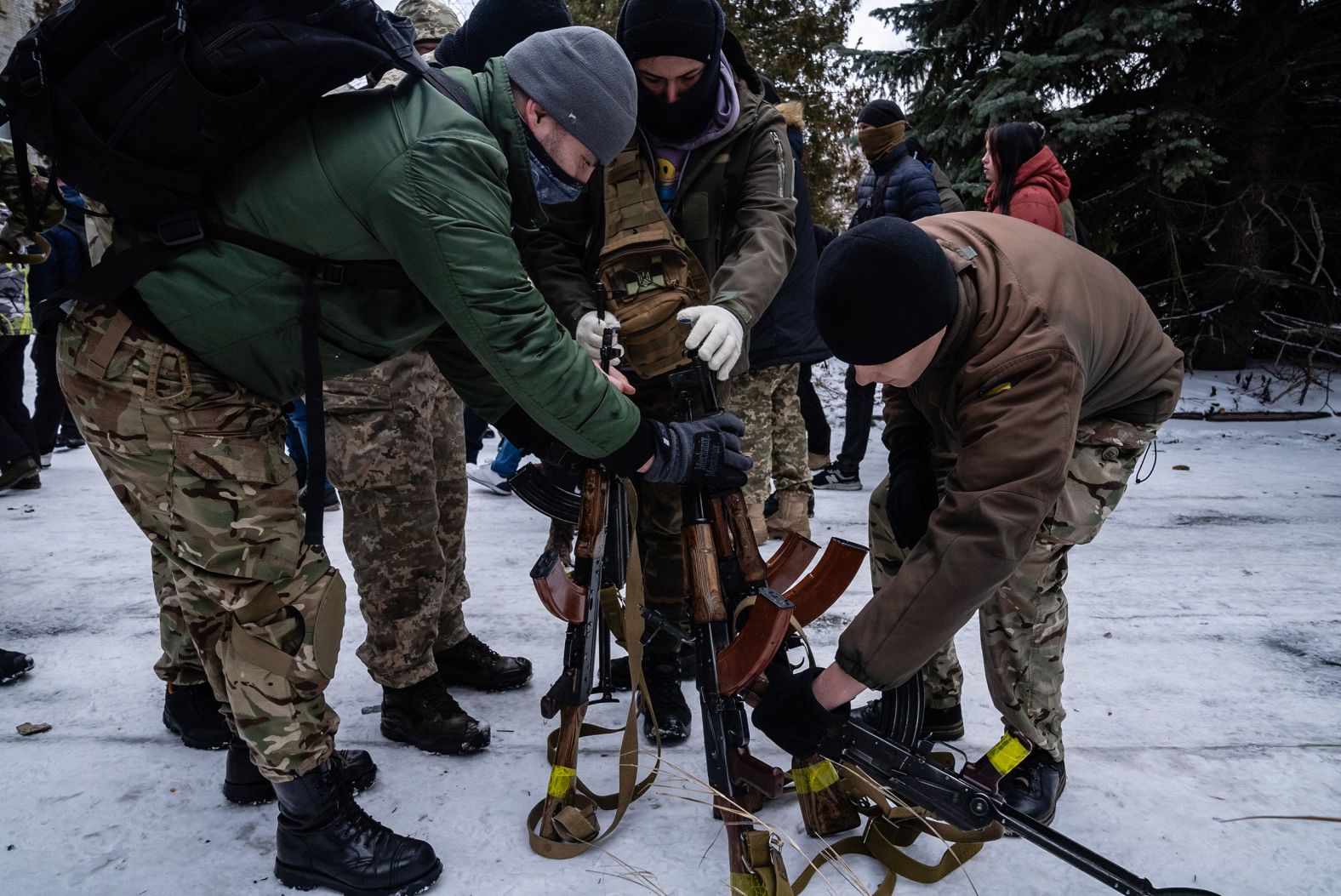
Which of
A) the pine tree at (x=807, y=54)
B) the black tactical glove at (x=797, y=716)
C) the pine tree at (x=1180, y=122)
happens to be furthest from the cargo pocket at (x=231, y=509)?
the pine tree at (x=807, y=54)

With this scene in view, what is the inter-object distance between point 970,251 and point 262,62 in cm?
141

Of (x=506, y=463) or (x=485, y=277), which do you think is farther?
(x=506, y=463)

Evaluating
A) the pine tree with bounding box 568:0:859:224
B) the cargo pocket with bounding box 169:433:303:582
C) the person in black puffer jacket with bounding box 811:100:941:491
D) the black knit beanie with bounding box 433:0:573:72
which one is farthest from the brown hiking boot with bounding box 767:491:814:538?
the pine tree with bounding box 568:0:859:224

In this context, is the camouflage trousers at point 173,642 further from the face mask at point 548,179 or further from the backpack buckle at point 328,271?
the face mask at point 548,179

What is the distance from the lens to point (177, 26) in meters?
1.43

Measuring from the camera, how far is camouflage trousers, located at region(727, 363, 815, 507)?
400 cm

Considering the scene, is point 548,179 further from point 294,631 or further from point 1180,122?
point 1180,122

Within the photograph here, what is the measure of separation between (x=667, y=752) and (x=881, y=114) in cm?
377

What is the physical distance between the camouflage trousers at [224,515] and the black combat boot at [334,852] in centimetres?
7

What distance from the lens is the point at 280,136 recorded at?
162 cm

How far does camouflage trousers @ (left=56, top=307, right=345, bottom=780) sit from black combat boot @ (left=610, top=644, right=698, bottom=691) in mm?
1133

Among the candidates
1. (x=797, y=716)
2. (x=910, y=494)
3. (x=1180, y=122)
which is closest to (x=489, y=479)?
(x=910, y=494)

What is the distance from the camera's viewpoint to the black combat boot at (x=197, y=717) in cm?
241

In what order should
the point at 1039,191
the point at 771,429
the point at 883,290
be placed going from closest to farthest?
the point at 883,290 < the point at 771,429 < the point at 1039,191
